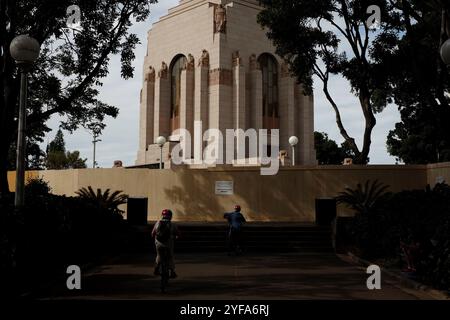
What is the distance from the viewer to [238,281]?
10.4 meters

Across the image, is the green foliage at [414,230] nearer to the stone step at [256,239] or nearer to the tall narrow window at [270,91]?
the stone step at [256,239]

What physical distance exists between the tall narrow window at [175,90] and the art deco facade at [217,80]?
0.10 meters

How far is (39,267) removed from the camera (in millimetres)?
10289

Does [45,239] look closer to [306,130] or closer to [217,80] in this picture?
[217,80]

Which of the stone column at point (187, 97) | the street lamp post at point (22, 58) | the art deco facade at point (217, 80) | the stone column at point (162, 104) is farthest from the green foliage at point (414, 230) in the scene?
the stone column at point (162, 104)

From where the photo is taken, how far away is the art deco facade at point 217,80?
45.4 metres

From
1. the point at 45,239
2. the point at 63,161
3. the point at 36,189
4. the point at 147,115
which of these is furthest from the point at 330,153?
the point at 45,239

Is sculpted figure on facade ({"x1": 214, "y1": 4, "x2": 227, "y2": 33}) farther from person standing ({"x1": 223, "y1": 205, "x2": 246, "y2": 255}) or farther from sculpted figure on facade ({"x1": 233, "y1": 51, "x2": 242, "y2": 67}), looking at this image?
→ person standing ({"x1": 223, "y1": 205, "x2": 246, "y2": 255})

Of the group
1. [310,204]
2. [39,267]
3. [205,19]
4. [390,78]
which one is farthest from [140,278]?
[205,19]

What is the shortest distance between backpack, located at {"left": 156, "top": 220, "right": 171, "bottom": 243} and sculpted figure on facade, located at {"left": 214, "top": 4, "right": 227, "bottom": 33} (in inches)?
1502

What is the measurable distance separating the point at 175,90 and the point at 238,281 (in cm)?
4259

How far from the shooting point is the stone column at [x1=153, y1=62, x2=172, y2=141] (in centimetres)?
5103
